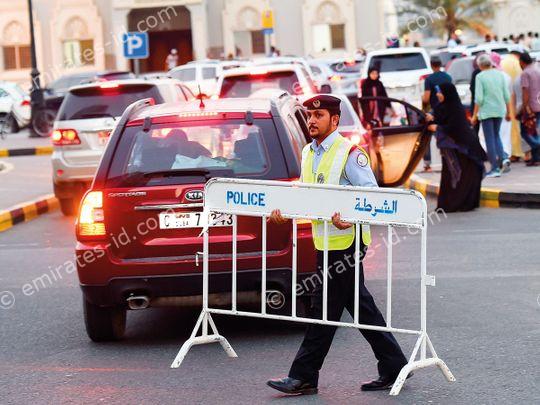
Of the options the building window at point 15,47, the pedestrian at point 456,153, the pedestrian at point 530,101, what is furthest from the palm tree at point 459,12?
the pedestrian at point 456,153

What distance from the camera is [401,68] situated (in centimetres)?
3619

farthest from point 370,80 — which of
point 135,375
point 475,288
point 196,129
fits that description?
point 135,375

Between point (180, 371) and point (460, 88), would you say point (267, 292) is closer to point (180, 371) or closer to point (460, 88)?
point (180, 371)

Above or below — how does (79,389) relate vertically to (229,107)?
below

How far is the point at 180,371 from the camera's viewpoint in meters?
8.33

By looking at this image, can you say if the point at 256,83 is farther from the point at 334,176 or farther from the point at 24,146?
the point at 24,146

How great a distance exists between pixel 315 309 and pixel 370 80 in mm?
17022

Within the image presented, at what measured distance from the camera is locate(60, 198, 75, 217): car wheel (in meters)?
18.8

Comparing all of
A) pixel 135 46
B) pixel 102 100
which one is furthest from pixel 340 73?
pixel 102 100

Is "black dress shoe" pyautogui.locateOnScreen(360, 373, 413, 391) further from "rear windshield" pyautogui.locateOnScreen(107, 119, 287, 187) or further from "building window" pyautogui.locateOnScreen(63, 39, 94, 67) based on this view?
"building window" pyautogui.locateOnScreen(63, 39, 94, 67)

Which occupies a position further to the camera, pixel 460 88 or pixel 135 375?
pixel 460 88

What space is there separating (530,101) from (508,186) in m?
2.83

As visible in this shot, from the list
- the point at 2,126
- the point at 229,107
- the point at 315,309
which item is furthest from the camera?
the point at 2,126

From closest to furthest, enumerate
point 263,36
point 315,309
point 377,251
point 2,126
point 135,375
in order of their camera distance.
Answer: point 315,309, point 135,375, point 377,251, point 2,126, point 263,36
